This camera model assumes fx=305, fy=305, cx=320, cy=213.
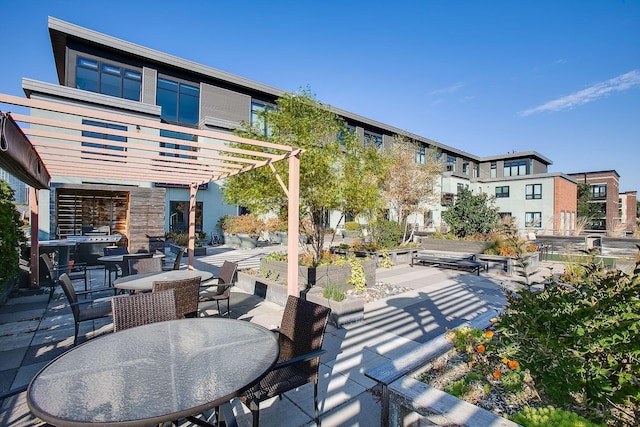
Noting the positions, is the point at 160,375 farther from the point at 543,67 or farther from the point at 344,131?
the point at 543,67

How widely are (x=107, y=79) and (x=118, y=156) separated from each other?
1360 cm

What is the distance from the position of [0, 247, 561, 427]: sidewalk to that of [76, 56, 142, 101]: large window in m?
12.2

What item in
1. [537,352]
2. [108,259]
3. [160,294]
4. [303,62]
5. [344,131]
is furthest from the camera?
[303,62]

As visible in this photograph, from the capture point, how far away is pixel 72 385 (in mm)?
1806

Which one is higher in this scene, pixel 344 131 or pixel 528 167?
pixel 528 167

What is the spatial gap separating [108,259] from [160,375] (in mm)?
5936

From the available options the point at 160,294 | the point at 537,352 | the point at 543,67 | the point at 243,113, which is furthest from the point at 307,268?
the point at 243,113

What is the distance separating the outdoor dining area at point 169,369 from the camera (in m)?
1.61

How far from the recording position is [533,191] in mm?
29922

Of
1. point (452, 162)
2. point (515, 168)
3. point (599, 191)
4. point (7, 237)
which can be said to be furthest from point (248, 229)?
point (599, 191)

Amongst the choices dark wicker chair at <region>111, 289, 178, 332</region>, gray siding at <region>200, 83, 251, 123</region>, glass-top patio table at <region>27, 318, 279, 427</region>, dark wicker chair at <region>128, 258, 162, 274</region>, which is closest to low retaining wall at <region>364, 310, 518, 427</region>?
glass-top patio table at <region>27, 318, 279, 427</region>

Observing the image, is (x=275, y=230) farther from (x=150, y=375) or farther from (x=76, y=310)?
(x=150, y=375)

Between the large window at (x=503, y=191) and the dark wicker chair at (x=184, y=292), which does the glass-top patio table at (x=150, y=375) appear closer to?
the dark wicker chair at (x=184, y=292)


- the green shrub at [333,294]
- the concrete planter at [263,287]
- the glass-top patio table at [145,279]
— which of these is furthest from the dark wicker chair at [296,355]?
the concrete planter at [263,287]
